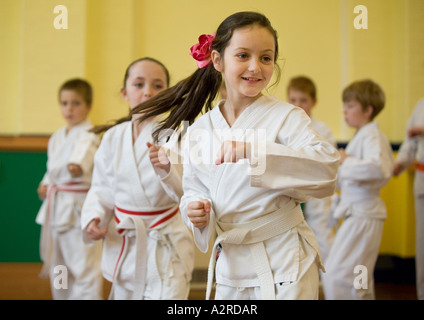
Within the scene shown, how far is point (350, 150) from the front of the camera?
3146mm

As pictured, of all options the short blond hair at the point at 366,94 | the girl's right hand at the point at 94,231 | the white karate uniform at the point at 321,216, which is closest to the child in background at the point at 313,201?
the white karate uniform at the point at 321,216

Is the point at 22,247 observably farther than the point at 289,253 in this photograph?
Yes

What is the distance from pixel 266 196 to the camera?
1582 millimetres

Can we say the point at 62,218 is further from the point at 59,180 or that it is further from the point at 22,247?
the point at 22,247

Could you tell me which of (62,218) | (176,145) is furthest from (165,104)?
(62,218)

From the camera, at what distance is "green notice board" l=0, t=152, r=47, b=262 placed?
4070 mm

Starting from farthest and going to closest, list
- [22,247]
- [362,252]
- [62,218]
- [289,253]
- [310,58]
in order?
[22,247], [62,218], [362,252], [310,58], [289,253]

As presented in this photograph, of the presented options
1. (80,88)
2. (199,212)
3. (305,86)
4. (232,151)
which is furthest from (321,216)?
(232,151)

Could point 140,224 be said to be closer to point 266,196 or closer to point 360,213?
point 266,196

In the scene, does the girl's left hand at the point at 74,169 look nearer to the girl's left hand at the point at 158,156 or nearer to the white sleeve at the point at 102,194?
the white sleeve at the point at 102,194

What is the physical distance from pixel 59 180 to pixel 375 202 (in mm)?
1839

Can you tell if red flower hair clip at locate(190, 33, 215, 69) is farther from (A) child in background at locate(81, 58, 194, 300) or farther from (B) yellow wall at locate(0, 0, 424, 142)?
(A) child in background at locate(81, 58, 194, 300)

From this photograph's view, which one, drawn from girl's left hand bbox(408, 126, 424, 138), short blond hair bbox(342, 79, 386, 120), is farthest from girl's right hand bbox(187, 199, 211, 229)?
girl's left hand bbox(408, 126, 424, 138)

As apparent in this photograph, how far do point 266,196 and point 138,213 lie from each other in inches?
32.2
